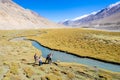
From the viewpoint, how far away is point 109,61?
39.4 m

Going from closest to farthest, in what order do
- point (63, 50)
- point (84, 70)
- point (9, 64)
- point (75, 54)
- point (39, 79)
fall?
1. point (39, 79)
2. point (84, 70)
3. point (9, 64)
4. point (75, 54)
5. point (63, 50)

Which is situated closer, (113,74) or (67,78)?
(67,78)

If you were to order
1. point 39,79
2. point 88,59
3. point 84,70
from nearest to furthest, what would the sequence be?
point 39,79
point 84,70
point 88,59

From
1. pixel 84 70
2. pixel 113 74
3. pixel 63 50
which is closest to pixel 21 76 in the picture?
pixel 84 70

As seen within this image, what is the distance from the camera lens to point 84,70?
3123 centimetres

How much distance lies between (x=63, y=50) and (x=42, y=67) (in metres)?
21.0

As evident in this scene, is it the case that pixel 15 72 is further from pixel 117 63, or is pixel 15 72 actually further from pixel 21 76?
pixel 117 63

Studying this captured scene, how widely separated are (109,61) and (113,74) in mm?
10173

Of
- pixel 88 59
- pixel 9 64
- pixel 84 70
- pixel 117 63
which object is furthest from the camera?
pixel 88 59

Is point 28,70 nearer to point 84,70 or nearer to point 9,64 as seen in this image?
point 9,64

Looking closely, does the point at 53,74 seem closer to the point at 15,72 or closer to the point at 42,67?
the point at 42,67

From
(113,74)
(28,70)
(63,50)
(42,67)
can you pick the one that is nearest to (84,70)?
(113,74)

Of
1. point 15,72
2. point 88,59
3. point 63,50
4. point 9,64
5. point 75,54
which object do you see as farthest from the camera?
point 63,50

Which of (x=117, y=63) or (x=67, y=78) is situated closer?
(x=67, y=78)
